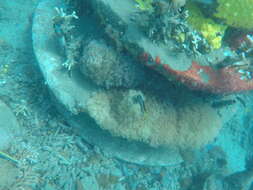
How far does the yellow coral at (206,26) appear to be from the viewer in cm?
516

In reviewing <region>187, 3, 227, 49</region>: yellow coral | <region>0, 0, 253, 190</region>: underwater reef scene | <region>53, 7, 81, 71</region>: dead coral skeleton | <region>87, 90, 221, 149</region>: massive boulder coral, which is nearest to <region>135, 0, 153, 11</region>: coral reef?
<region>0, 0, 253, 190</region>: underwater reef scene

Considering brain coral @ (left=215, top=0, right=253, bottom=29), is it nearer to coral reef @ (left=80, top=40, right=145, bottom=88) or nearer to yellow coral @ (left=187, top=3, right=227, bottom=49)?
yellow coral @ (left=187, top=3, right=227, bottom=49)

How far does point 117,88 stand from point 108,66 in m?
0.58

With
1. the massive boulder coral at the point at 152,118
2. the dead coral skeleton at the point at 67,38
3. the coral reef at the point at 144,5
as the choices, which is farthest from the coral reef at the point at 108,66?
the coral reef at the point at 144,5

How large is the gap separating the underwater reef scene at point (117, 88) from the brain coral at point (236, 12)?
0.06 feet

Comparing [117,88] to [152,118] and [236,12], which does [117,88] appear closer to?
[152,118]

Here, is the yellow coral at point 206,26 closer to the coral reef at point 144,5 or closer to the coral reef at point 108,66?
the coral reef at point 144,5

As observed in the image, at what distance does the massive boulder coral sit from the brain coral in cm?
182

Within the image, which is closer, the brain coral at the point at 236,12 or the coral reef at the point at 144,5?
the coral reef at the point at 144,5

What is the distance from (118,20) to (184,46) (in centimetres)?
125

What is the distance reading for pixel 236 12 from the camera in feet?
16.6

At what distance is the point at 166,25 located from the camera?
434 cm

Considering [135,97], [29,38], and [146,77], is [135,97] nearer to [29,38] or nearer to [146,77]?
[146,77]

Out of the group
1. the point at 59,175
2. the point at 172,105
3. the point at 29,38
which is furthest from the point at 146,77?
the point at 29,38
